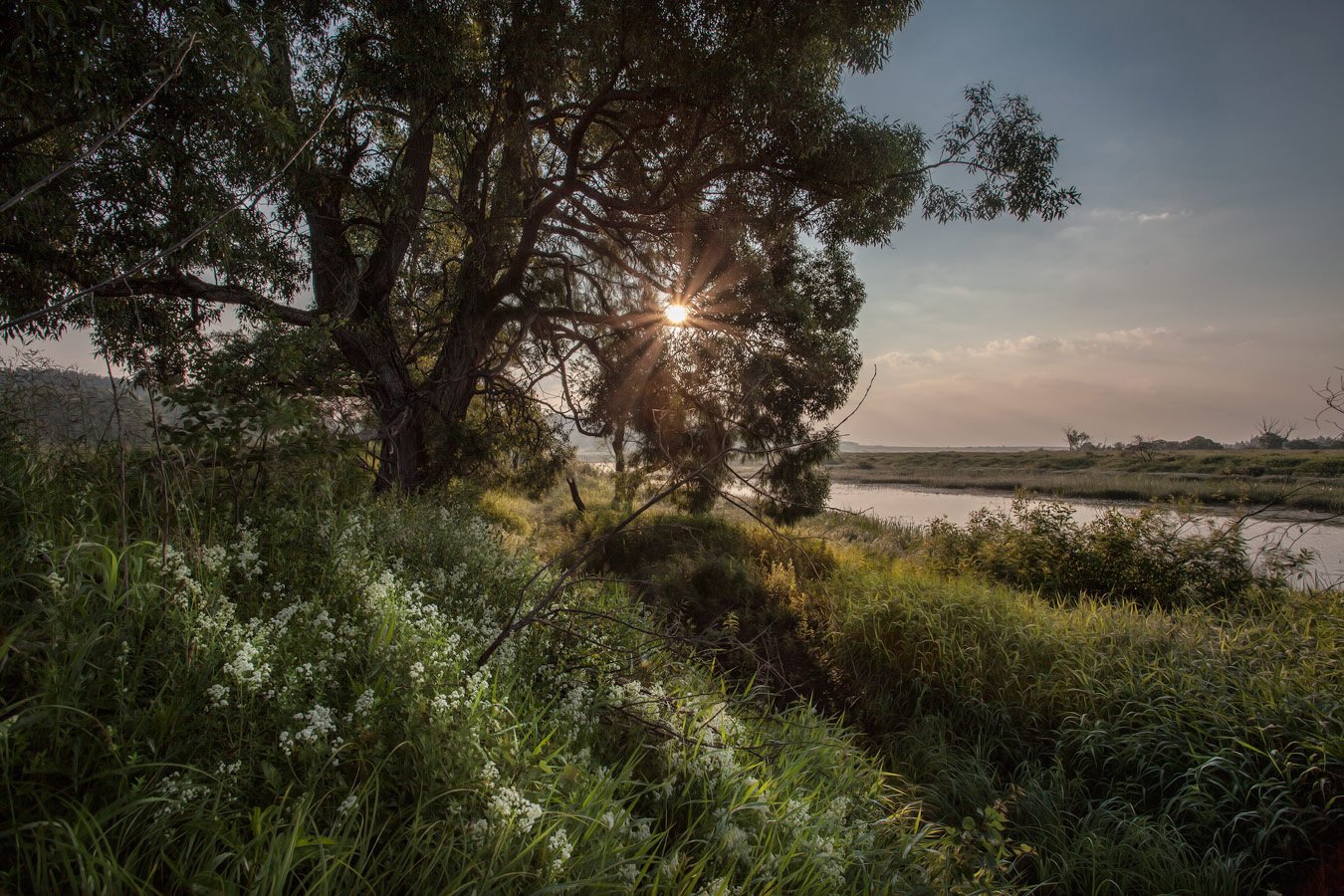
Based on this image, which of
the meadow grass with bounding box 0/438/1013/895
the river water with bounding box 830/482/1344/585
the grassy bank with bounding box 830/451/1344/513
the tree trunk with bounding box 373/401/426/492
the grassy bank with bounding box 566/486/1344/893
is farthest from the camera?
the grassy bank with bounding box 830/451/1344/513

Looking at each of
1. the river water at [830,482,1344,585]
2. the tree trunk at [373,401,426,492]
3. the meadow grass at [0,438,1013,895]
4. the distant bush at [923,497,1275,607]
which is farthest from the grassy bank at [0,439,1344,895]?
the river water at [830,482,1344,585]

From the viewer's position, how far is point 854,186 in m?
6.54

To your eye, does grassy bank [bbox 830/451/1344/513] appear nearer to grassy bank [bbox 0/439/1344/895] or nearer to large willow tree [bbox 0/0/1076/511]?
grassy bank [bbox 0/439/1344/895]

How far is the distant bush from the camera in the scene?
267 inches

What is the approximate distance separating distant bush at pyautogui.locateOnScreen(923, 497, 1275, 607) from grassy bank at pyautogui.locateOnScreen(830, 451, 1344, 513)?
696 mm

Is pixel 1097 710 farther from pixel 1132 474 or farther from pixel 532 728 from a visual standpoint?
pixel 1132 474

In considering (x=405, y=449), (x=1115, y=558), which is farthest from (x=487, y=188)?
(x=1115, y=558)

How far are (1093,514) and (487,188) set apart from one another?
1641 centimetres

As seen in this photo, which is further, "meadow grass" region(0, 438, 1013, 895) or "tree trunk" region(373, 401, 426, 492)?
"tree trunk" region(373, 401, 426, 492)

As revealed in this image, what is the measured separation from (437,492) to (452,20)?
541 cm

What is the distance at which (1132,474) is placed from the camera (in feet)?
77.3

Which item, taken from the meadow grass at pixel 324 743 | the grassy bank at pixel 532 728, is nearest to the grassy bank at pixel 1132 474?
the grassy bank at pixel 532 728

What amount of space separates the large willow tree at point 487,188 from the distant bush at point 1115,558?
121 inches

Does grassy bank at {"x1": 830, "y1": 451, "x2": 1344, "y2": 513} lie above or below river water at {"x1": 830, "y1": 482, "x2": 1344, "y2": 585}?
above
